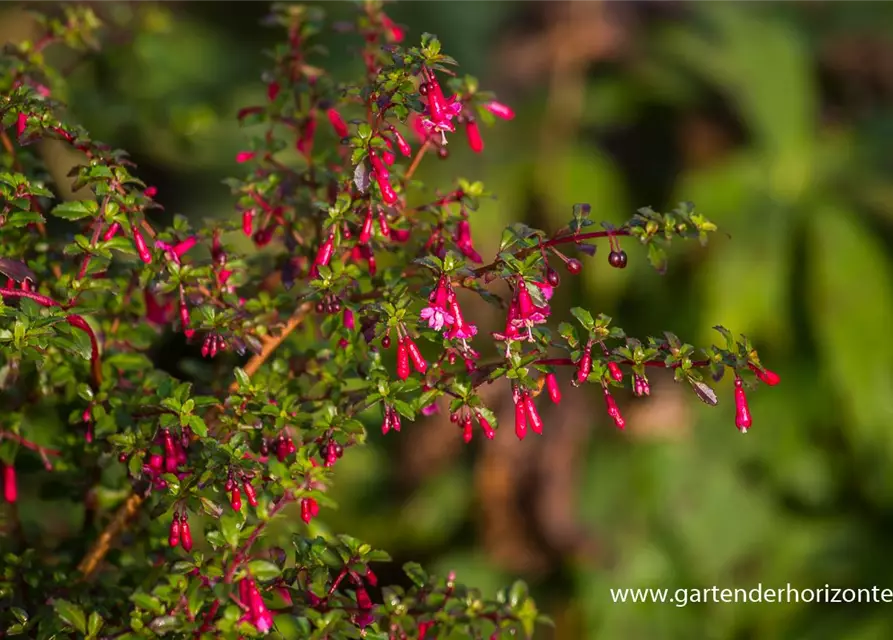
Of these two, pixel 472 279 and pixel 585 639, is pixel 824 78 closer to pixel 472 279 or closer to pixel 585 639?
pixel 585 639

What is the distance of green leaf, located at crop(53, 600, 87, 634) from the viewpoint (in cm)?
163

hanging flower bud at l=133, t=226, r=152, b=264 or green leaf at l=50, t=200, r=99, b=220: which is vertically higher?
green leaf at l=50, t=200, r=99, b=220

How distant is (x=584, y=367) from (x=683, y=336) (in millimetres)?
3055

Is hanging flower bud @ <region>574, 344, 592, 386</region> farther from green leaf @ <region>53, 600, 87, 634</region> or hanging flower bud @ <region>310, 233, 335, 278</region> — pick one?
green leaf @ <region>53, 600, 87, 634</region>

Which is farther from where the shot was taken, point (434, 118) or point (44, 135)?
point (44, 135)

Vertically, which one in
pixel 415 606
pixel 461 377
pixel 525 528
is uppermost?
pixel 525 528

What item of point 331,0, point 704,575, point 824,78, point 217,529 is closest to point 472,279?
point 217,529

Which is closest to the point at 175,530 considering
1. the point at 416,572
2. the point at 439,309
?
the point at 416,572

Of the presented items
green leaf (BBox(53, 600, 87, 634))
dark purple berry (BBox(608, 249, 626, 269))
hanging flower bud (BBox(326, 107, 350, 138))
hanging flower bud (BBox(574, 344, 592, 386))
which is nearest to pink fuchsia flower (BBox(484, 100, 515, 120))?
hanging flower bud (BBox(326, 107, 350, 138))

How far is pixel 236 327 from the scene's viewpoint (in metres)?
1.69

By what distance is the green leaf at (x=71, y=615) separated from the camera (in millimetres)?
1628

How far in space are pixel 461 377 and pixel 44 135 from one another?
2.47ft

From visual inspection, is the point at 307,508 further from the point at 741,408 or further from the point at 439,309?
the point at 741,408

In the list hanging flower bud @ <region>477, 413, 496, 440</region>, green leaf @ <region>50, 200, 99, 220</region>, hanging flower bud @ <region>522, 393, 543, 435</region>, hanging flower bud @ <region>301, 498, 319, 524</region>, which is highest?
green leaf @ <region>50, 200, 99, 220</region>
